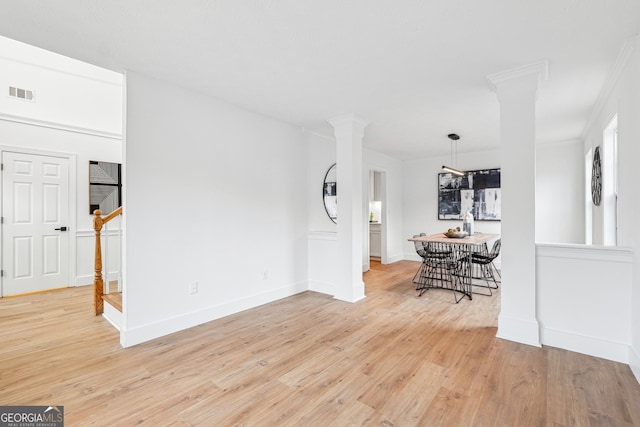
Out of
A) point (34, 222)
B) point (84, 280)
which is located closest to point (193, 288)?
point (84, 280)

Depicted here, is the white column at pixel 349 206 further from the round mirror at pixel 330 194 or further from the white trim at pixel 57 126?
the white trim at pixel 57 126

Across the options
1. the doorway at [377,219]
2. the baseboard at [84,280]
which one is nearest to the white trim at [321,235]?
the doorway at [377,219]

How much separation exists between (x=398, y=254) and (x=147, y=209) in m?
5.77

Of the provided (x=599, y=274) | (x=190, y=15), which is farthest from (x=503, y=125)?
(x=190, y=15)

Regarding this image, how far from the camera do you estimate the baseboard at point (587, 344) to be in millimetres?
2338

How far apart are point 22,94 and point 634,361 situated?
7437 mm

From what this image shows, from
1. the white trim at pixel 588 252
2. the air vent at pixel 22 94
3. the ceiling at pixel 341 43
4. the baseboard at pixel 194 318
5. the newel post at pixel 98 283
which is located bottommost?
the baseboard at pixel 194 318

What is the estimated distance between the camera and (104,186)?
16.0ft

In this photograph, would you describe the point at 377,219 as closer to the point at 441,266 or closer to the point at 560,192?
the point at 441,266

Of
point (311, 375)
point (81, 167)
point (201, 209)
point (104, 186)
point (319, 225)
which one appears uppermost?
point (81, 167)

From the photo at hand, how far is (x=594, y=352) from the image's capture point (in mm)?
2436

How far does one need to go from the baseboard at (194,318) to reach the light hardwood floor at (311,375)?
0.36ft

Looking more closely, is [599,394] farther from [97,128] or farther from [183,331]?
[97,128]

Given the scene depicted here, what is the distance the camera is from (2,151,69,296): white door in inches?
161
